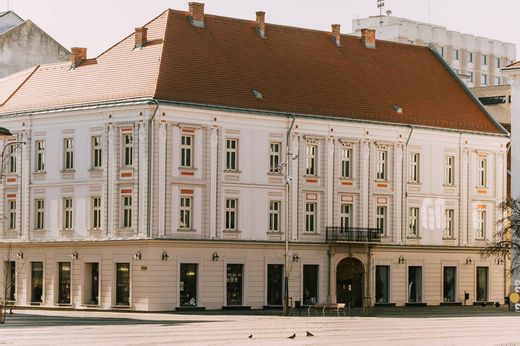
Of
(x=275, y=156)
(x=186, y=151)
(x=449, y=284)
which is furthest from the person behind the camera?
(x=449, y=284)

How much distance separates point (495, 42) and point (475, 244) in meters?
74.5

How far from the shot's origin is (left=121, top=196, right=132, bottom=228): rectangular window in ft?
Answer: 302

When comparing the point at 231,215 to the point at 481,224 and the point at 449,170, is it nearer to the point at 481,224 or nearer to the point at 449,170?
the point at 449,170

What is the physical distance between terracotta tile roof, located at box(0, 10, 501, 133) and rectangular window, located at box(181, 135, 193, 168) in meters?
2.34

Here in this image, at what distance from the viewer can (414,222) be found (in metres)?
105

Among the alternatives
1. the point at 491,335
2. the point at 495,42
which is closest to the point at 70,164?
the point at 491,335

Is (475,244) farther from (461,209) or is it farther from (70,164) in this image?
(70,164)

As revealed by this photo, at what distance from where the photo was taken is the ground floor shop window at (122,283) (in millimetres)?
91125

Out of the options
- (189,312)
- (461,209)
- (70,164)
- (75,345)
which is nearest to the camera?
(75,345)

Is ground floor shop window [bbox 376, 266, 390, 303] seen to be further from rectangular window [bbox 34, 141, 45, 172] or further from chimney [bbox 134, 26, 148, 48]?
rectangular window [bbox 34, 141, 45, 172]

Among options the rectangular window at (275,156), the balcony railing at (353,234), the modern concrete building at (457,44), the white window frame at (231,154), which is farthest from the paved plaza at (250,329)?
the modern concrete building at (457,44)

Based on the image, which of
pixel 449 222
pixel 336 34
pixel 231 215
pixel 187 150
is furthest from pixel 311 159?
pixel 449 222

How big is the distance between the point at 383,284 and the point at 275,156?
12035 millimetres

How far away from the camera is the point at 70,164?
9581 centimetres
